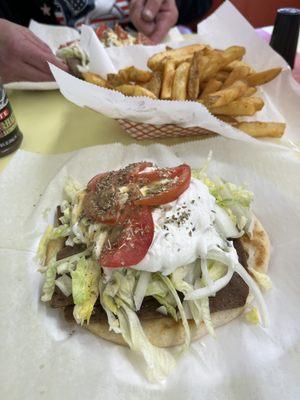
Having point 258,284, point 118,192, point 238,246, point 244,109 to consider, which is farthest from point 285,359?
point 244,109

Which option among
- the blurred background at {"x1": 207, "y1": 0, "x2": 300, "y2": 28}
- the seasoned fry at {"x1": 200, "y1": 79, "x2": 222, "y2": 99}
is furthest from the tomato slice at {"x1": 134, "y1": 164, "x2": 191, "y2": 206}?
the blurred background at {"x1": 207, "y1": 0, "x2": 300, "y2": 28}

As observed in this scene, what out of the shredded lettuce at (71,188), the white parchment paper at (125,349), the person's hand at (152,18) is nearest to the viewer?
the white parchment paper at (125,349)

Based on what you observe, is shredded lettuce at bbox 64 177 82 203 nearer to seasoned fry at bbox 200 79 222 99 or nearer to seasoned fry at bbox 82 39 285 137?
seasoned fry at bbox 82 39 285 137

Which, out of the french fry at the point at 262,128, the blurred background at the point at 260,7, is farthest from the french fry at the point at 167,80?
the blurred background at the point at 260,7

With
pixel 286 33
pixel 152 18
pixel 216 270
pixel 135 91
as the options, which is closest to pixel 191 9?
pixel 152 18

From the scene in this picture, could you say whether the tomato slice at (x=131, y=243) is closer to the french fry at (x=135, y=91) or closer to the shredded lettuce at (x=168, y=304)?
the shredded lettuce at (x=168, y=304)

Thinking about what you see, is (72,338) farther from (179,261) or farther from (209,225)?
(209,225)

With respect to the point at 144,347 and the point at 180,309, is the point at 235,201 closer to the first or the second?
the point at 180,309
